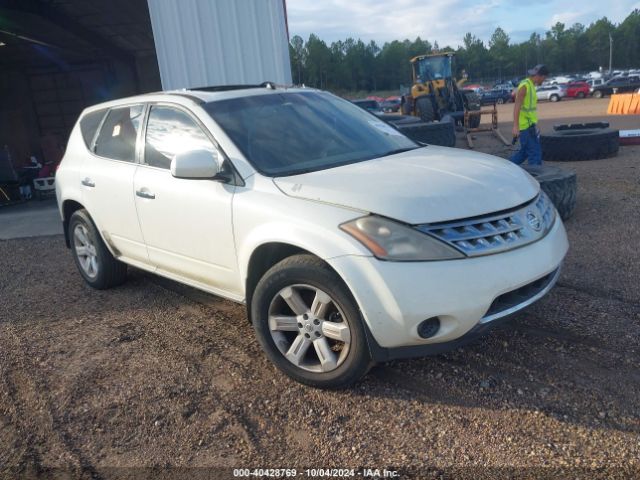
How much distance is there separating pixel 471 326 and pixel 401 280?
0.44m

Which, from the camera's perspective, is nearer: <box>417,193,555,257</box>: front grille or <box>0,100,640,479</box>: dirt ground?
<box>0,100,640,479</box>: dirt ground

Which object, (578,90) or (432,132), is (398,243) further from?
(578,90)

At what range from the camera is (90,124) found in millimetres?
5023

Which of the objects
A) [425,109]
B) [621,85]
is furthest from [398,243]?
[621,85]

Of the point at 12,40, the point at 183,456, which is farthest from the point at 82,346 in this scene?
the point at 12,40

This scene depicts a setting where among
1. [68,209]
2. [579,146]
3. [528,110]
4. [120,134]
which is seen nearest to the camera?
[120,134]

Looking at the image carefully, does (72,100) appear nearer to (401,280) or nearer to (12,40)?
(12,40)

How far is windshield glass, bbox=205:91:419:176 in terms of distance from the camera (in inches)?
136

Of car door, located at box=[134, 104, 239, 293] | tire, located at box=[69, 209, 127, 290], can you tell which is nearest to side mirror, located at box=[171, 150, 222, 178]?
car door, located at box=[134, 104, 239, 293]

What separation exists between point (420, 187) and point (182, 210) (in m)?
1.65

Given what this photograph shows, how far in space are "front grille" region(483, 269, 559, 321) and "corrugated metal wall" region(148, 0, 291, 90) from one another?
590cm

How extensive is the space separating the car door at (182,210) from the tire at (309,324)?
1.35 feet

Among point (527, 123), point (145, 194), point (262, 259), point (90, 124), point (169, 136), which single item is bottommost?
point (262, 259)

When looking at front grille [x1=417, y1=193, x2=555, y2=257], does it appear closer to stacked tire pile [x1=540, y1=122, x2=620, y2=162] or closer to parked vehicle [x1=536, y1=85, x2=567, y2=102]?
stacked tire pile [x1=540, y1=122, x2=620, y2=162]
